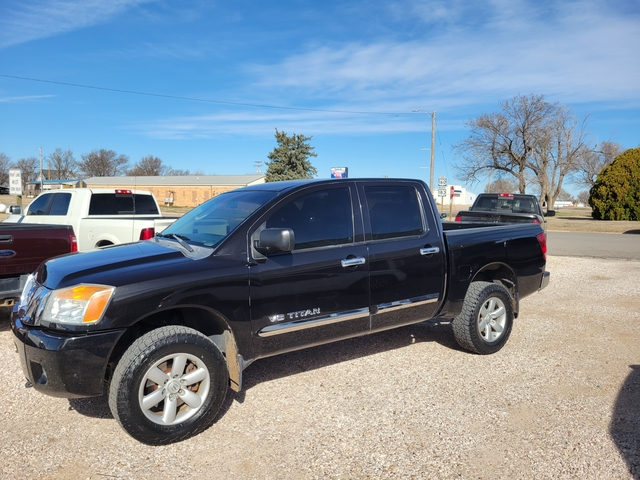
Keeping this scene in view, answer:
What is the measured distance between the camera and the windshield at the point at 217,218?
4.14 m

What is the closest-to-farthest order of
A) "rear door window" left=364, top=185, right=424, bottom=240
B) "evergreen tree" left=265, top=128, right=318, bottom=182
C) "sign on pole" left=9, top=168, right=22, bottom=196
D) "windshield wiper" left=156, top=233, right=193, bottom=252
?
"windshield wiper" left=156, top=233, right=193, bottom=252, "rear door window" left=364, top=185, right=424, bottom=240, "sign on pole" left=9, top=168, right=22, bottom=196, "evergreen tree" left=265, top=128, right=318, bottom=182

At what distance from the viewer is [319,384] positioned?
4559mm

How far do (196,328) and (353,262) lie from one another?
1385mm

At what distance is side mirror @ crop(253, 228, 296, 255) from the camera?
3.71m

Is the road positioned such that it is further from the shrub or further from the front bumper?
the front bumper

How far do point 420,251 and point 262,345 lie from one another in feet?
5.82

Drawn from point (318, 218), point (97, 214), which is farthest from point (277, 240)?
point (97, 214)

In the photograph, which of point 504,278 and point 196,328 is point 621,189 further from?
point 196,328

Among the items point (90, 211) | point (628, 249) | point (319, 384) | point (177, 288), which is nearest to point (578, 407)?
point (319, 384)

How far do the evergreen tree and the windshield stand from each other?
4647 centimetres

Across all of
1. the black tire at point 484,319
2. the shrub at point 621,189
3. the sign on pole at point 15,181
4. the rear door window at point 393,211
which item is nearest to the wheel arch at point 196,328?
the rear door window at point 393,211

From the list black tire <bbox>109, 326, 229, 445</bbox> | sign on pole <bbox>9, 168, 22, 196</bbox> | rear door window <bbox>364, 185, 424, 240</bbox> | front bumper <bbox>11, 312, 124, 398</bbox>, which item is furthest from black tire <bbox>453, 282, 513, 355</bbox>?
sign on pole <bbox>9, 168, 22, 196</bbox>

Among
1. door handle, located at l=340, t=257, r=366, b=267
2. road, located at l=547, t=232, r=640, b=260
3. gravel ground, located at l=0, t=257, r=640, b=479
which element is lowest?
road, located at l=547, t=232, r=640, b=260

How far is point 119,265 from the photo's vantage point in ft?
11.7
